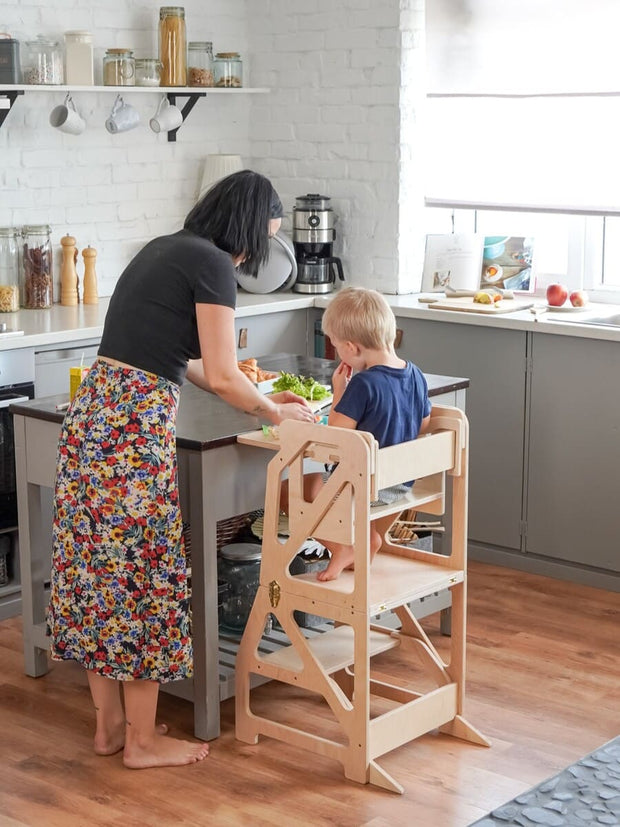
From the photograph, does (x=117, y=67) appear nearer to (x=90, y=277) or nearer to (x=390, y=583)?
(x=90, y=277)

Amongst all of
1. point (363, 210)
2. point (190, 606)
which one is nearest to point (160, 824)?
point (190, 606)

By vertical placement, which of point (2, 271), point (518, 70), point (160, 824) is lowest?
point (160, 824)

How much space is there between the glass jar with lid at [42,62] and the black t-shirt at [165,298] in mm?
1789

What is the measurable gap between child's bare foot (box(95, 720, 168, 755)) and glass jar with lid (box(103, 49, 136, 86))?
2.55 meters

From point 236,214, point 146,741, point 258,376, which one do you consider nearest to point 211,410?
point 258,376

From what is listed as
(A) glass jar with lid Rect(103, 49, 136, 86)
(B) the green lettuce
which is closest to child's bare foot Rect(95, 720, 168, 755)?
(B) the green lettuce

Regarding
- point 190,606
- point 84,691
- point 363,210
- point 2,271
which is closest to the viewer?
point 190,606

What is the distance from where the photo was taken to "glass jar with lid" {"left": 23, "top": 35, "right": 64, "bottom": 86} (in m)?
4.48

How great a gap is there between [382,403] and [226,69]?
8.56 ft

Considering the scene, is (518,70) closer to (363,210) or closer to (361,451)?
(363,210)

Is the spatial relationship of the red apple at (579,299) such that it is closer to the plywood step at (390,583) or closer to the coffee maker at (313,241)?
the coffee maker at (313,241)

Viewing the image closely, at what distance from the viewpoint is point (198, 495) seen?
3.05 meters

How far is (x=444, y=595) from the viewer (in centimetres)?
392

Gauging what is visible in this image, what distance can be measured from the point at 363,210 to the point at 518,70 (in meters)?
0.82
